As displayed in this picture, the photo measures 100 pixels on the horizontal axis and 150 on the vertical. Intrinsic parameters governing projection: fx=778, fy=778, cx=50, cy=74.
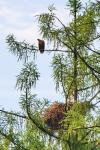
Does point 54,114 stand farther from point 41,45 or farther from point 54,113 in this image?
point 41,45

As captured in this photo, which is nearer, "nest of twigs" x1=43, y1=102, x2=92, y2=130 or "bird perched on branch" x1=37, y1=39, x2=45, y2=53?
"bird perched on branch" x1=37, y1=39, x2=45, y2=53

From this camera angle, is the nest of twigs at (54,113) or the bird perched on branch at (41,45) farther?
the nest of twigs at (54,113)

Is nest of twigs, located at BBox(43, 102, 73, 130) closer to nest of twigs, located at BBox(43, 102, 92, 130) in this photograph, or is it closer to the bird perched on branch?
nest of twigs, located at BBox(43, 102, 92, 130)

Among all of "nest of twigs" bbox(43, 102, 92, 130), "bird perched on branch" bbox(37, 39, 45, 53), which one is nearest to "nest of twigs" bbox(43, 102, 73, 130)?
"nest of twigs" bbox(43, 102, 92, 130)

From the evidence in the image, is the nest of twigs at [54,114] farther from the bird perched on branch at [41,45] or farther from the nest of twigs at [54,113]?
the bird perched on branch at [41,45]

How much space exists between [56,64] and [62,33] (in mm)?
642

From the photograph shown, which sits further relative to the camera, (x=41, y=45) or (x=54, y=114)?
(x=54, y=114)

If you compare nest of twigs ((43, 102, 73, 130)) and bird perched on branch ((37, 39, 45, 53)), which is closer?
bird perched on branch ((37, 39, 45, 53))

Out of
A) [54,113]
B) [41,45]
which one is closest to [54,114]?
[54,113]

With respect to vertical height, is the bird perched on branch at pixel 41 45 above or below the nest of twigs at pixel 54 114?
above

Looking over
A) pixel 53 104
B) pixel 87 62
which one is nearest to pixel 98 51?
pixel 87 62

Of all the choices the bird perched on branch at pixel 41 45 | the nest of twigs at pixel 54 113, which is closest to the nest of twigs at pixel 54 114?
the nest of twigs at pixel 54 113

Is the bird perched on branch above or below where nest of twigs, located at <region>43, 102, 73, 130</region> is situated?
above

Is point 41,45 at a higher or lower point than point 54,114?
higher
